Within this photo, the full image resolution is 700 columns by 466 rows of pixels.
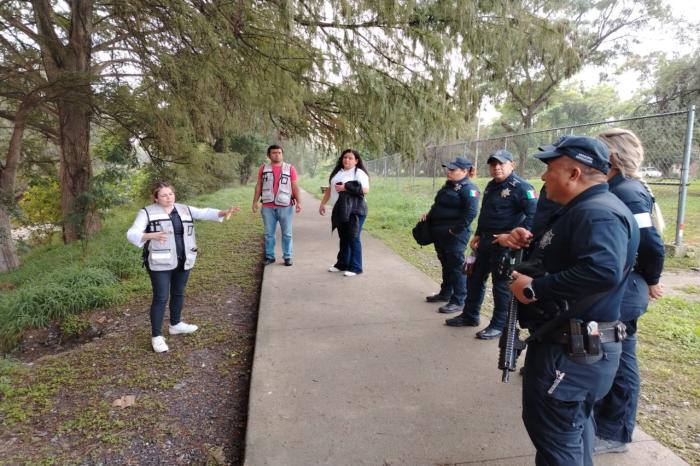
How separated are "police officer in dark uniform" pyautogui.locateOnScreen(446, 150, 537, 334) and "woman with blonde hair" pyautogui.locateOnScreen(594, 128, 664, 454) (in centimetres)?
119

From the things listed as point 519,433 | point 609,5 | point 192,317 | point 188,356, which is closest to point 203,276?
point 192,317

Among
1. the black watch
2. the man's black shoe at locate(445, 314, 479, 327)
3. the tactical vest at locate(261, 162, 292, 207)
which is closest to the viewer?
the black watch

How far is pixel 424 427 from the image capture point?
2512 mm

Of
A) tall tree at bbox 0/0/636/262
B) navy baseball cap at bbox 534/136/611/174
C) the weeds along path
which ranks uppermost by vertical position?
tall tree at bbox 0/0/636/262

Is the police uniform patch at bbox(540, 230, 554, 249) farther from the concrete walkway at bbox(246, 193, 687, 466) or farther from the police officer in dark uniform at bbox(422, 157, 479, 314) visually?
the police officer in dark uniform at bbox(422, 157, 479, 314)

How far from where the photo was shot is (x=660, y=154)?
6945mm

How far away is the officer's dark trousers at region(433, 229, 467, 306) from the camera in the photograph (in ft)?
14.0

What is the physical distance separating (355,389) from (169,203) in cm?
209

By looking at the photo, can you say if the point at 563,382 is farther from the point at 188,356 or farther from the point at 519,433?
the point at 188,356

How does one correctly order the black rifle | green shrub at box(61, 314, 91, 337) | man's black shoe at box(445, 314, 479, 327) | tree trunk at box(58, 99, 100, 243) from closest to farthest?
1. the black rifle
2. man's black shoe at box(445, 314, 479, 327)
3. green shrub at box(61, 314, 91, 337)
4. tree trunk at box(58, 99, 100, 243)

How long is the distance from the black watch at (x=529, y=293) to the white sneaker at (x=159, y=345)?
3.02 metres

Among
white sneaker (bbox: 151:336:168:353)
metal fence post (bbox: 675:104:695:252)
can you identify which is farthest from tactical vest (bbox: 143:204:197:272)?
metal fence post (bbox: 675:104:695:252)

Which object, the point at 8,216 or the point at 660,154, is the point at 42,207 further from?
the point at 660,154

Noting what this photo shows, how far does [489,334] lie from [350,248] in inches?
95.1
